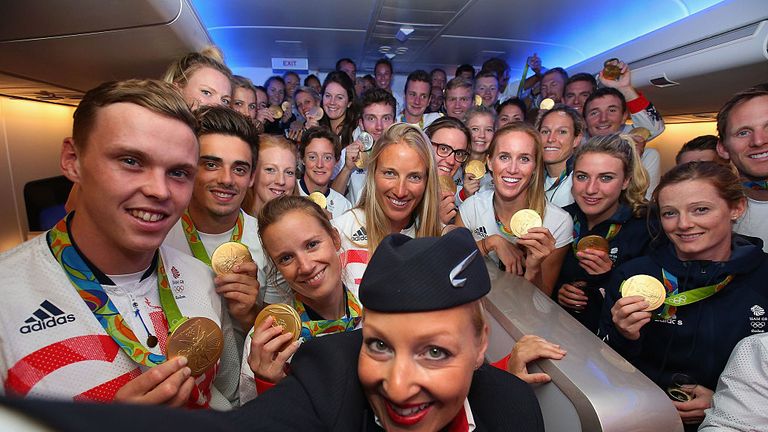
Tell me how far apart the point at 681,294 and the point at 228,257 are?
2.39 meters

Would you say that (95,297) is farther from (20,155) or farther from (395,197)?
(20,155)

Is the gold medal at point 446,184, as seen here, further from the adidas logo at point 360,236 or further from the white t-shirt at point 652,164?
the white t-shirt at point 652,164

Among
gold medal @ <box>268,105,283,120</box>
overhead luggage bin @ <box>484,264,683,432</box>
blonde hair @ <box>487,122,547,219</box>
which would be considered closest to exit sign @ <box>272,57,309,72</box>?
gold medal @ <box>268,105,283,120</box>

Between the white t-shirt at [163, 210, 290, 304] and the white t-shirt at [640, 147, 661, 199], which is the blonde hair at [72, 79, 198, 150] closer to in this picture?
the white t-shirt at [163, 210, 290, 304]

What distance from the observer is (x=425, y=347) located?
1.13 m

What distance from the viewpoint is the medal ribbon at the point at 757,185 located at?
2.82 m

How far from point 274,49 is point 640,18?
22.9 feet

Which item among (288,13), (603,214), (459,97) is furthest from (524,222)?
(288,13)

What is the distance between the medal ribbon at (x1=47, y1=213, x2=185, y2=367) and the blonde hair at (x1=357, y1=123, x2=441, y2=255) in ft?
4.99

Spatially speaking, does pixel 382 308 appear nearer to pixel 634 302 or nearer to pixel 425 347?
pixel 425 347

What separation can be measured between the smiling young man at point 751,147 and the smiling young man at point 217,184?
3296 millimetres

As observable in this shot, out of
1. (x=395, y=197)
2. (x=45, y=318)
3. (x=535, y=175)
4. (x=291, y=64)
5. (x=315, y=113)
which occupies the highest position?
(x=291, y=64)

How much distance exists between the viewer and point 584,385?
1382 mm

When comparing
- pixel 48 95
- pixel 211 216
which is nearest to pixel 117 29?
pixel 211 216
